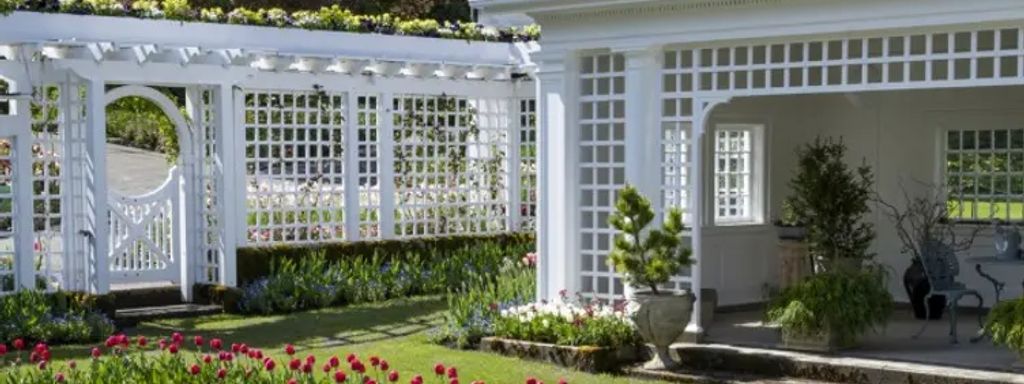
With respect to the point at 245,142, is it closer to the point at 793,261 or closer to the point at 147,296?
the point at 147,296

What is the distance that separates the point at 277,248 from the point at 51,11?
3504 mm

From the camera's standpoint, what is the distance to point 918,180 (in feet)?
45.7

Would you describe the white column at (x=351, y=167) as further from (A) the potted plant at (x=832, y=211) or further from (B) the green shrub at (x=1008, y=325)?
(B) the green shrub at (x=1008, y=325)

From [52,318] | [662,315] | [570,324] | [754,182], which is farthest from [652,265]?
[52,318]

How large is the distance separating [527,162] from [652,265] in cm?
784

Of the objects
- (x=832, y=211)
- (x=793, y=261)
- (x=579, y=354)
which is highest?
(x=832, y=211)

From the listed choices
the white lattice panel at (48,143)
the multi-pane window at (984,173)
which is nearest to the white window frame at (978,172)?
the multi-pane window at (984,173)

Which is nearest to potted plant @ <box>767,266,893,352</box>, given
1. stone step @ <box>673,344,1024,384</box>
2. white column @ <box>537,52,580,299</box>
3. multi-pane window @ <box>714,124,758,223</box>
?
stone step @ <box>673,344,1024,384</box>

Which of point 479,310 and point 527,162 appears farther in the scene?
point 527,162

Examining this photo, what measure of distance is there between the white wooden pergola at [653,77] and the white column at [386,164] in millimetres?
4778

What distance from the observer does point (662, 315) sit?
415 inches

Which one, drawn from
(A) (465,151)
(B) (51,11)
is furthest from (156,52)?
(A) (465,151)

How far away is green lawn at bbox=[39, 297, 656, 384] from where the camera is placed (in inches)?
427

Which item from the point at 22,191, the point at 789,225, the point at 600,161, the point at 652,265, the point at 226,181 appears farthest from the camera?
the point at 226,181
